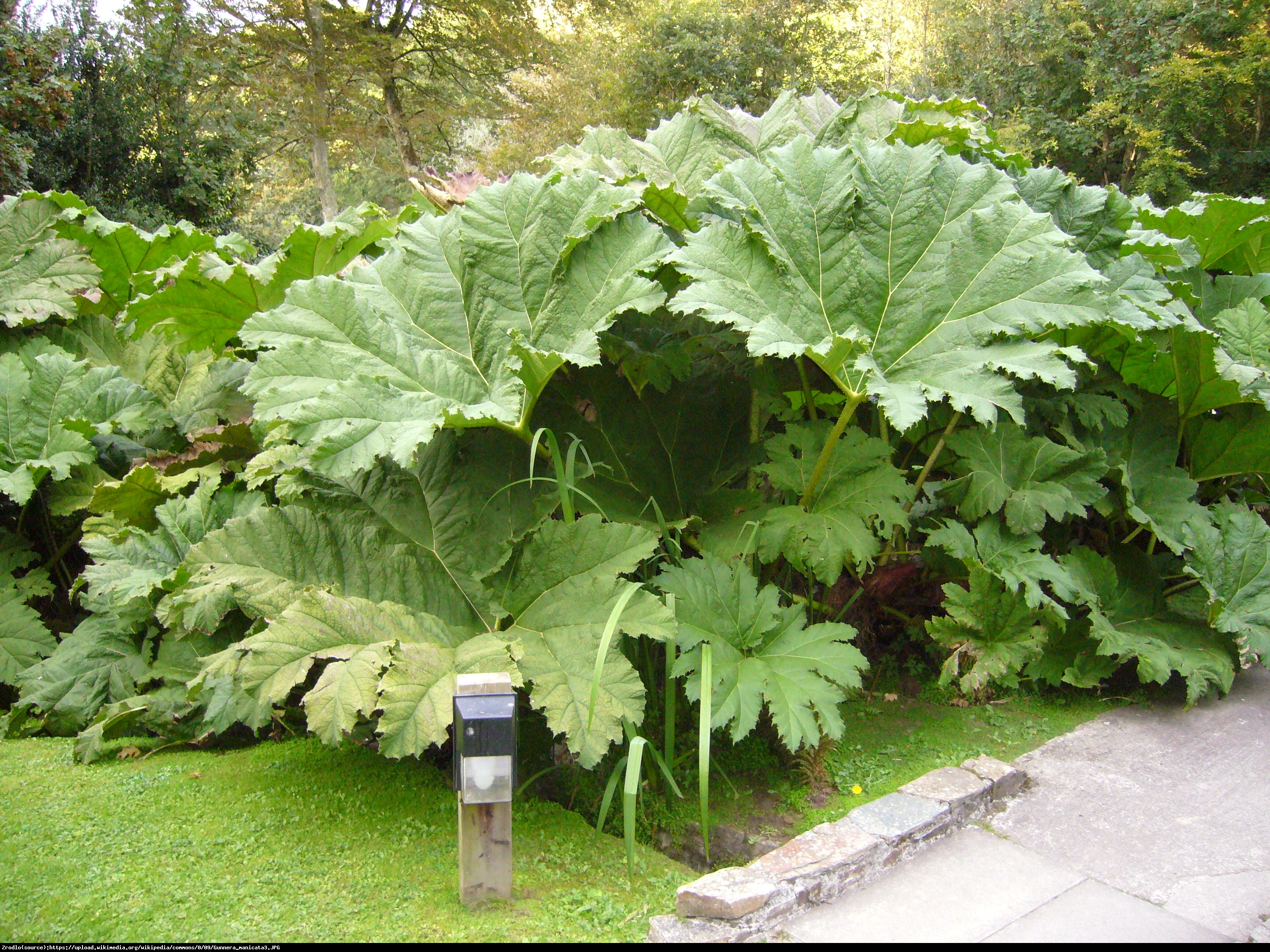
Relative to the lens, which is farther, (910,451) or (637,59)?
(637,59)

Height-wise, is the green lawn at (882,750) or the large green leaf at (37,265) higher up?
the large green leaf at (37,265)

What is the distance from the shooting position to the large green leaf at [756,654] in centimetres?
201

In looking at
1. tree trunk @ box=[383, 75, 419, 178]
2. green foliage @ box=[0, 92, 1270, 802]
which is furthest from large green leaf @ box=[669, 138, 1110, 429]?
tree trunk @ box=[383, 75, 419, 178]

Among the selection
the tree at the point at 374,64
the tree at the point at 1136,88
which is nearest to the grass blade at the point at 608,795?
the tree at the point at 374,64

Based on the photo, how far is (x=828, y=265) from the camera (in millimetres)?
→ 2465

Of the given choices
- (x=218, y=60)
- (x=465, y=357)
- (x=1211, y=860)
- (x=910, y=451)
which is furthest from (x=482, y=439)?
(x=218, y=60)

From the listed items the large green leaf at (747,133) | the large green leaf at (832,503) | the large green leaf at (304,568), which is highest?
the large green leaf at (747,133)

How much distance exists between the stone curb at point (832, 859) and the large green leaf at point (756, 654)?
23 cm

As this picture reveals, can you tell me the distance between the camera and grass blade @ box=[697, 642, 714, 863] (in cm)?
190

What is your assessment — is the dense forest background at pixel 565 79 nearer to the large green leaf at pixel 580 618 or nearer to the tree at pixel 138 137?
the tree at pixel 138 137

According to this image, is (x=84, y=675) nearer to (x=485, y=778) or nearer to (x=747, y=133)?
(x=485, y=778)

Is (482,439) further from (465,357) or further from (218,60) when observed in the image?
(218,60)

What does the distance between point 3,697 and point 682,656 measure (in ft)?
8.70

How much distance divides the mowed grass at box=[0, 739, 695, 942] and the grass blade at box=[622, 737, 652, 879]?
4cm
